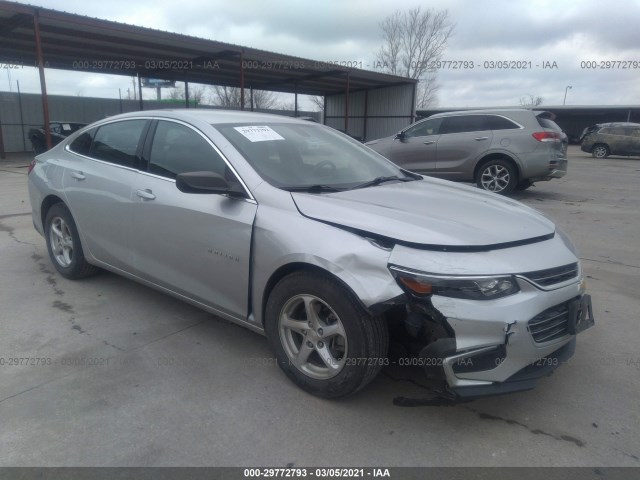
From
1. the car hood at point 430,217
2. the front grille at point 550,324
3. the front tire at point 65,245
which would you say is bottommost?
the front tire at point 65,245

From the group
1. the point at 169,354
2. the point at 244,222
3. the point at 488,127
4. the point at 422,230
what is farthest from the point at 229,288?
the point at 488,127

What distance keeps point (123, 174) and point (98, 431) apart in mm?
2035

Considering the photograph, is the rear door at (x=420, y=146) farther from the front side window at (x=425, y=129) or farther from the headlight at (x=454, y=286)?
the headlight at (x=454, y=286)

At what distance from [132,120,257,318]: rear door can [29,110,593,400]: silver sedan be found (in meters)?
0.01

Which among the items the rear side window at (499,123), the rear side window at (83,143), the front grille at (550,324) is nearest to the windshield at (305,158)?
the front grille at (550,324)

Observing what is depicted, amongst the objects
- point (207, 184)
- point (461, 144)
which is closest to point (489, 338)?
point (207, 184)

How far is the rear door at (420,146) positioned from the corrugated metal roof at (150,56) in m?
7.12

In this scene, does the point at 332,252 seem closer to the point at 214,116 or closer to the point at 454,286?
the point at 454,286

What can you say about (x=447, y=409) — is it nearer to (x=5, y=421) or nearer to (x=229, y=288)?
(x=229, y=288)

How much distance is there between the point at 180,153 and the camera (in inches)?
135

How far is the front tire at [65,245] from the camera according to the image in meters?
4.31

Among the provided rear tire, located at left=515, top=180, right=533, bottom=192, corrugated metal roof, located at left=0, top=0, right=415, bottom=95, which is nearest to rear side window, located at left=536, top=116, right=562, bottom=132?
rear tire, located at left=515, top=180, right=533, bottom=192

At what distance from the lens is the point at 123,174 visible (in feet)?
12.3

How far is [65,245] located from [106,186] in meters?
1.06
